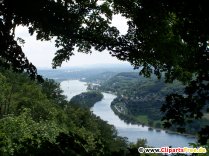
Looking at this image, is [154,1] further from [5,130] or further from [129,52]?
[5,130]

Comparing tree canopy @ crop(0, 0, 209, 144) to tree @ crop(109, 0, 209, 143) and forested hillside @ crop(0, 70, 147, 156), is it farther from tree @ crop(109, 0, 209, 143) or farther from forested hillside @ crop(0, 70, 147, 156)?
forested hillside @ crop(0, 70, 147, 156)

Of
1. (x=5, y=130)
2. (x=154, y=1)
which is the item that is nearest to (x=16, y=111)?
(x=5, y=130)

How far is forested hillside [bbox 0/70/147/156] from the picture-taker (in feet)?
23.0

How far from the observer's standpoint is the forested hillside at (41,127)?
23.0 feet

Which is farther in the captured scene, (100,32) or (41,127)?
(41,127)

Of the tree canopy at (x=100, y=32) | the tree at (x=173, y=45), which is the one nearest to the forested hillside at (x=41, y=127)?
the tree at (x=173, y=45)

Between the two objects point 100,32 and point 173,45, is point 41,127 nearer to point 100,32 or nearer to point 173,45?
point 100,32

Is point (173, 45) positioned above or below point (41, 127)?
above

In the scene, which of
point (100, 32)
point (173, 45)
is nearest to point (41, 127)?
point (100, 32)

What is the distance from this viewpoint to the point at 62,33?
1412 cm

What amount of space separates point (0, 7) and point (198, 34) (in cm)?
735

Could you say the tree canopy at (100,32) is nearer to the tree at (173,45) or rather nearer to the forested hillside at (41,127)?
the tree at (173,45)

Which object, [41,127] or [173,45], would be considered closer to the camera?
[173,45]

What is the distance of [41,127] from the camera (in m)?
39.4
